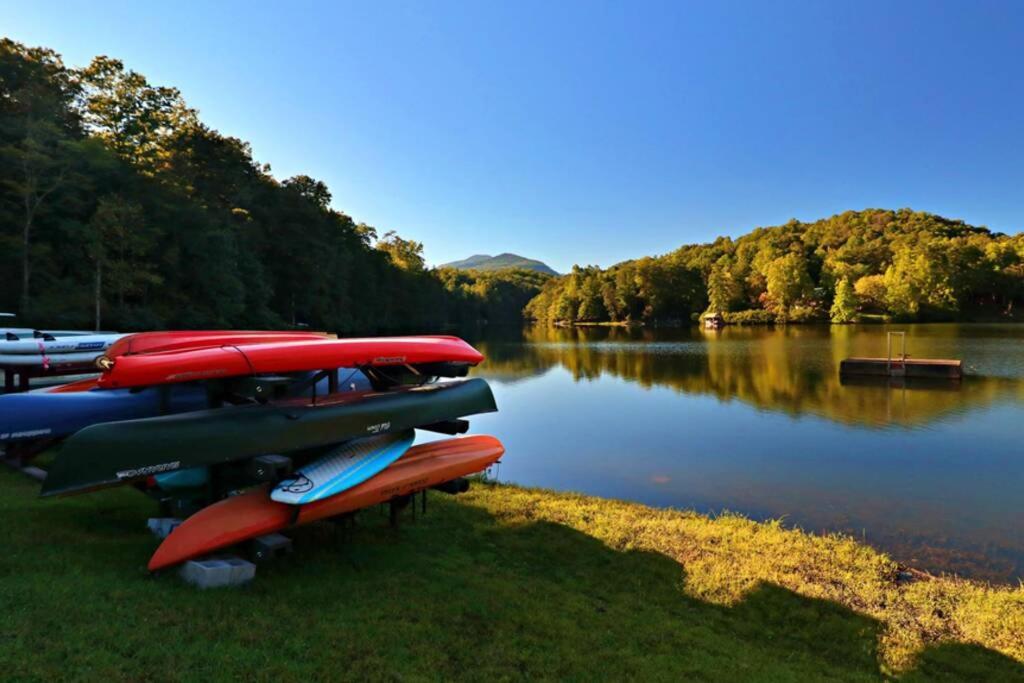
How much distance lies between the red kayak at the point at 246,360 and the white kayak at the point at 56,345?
5677 mm

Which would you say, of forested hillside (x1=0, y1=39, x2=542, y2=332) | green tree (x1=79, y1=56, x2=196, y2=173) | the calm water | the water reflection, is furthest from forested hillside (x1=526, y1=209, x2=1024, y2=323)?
green tree (x1=79, y1=56, x2=196, y2=173)

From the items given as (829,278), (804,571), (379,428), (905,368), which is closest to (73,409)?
(379,428)

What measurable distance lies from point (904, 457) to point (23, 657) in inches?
534

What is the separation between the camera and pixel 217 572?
3.91 m

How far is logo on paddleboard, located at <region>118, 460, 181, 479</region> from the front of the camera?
4.39 metres

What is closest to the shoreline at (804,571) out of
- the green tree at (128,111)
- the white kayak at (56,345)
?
the white kayak at (56,345)

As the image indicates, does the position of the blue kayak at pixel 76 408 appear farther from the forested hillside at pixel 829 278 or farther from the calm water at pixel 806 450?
the forested hillside at pixel 829 278

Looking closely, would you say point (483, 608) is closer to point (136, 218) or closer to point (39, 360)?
point (39, 360)

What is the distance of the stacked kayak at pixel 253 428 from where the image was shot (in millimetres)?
4414

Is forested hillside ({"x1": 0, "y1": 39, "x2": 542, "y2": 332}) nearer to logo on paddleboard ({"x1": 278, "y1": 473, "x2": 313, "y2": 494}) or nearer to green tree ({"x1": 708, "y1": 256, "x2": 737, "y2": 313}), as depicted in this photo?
logo on paddleboard ({"x1": 278, "y1": 473, "x2": 313, "y2": 494})

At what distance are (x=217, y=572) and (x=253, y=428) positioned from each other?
1367 millimetres

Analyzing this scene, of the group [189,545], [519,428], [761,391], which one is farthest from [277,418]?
[761,391]

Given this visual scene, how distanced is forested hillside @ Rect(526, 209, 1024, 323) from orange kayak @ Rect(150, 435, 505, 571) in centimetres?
7425

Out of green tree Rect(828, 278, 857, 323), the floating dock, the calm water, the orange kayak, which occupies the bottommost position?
the calm water
